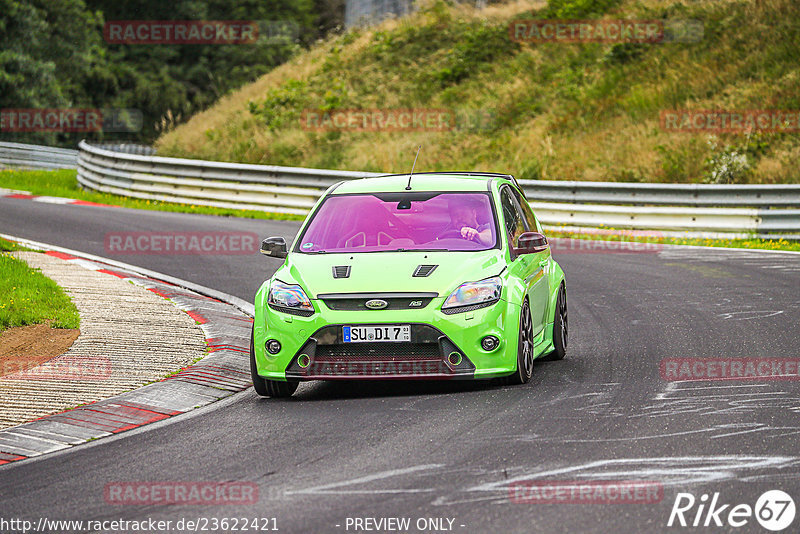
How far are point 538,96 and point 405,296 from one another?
23408 mm

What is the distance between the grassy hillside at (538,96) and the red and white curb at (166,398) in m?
14.1

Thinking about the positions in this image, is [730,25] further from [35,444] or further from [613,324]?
[35,444]

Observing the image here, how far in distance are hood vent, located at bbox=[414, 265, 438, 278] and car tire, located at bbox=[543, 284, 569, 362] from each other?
1.82 metres

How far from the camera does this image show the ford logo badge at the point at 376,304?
27.5 ft

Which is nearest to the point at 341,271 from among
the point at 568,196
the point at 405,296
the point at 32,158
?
the point at 405,296

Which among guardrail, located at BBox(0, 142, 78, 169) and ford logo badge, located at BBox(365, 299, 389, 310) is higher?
guardrail, located at BBox(0, 142, 78, 169)

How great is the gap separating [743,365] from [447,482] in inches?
164

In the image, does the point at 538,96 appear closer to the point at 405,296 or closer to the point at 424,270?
the point at 424,270

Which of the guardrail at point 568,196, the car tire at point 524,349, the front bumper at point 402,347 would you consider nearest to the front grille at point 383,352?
the front bumper at point 402,347

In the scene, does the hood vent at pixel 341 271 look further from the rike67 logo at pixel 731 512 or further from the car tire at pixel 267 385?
the rike67 logo at pixel 731 512

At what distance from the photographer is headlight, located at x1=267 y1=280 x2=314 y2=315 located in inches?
337

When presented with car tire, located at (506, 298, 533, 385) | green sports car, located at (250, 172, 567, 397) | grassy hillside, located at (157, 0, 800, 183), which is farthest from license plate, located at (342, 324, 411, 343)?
grassy hillside, located at (157, 0, 800, 183)

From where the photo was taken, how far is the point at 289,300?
866 cm

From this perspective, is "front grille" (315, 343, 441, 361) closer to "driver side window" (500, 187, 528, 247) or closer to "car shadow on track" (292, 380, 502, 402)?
"car shadow on track" (292, 380, 502, 402)
